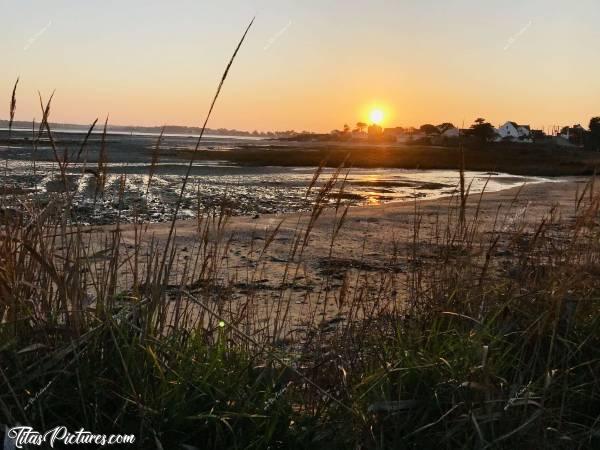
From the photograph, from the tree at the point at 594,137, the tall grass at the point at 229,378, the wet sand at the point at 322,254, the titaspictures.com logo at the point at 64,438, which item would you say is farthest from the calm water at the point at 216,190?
the tree at the point at 594,137

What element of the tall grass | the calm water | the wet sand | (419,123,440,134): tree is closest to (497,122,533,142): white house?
(419,123,440,134): tree

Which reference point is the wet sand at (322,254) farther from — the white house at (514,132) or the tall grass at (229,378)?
the white house at (514,132)

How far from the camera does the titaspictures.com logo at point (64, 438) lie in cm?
203

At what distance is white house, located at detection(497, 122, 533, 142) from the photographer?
95.3 m

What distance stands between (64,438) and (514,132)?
341 feet

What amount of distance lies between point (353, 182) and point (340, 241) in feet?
42.0

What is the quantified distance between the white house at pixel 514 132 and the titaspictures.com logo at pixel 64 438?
323 ft

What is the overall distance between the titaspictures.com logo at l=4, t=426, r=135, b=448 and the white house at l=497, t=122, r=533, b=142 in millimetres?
98465

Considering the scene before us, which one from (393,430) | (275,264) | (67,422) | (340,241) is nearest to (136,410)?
(67,422)

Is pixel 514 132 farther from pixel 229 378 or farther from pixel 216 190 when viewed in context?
pixel 229 378

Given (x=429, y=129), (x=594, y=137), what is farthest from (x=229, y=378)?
(x=429, y=129)

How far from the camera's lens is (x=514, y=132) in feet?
321

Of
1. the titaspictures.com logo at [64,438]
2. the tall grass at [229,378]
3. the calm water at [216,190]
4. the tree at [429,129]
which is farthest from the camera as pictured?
the tree at [429,129]

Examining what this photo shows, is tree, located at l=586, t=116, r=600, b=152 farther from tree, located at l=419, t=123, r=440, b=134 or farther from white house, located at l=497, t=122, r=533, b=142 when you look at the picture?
tree, located at l=419, t=123, r=440, b=134
